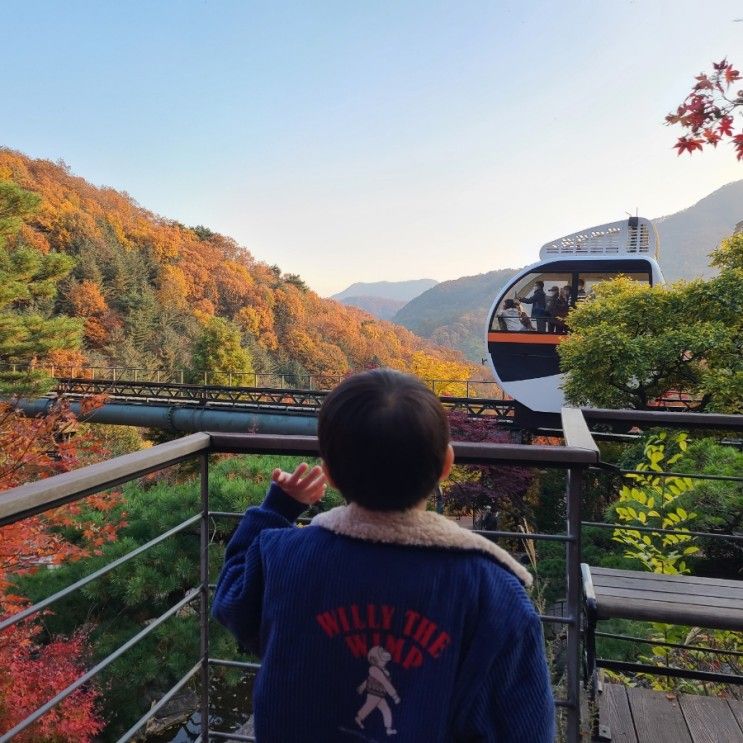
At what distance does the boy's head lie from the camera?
642 mm

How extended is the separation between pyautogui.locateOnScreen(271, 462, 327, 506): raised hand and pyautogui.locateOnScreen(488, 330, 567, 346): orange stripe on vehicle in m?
9.59

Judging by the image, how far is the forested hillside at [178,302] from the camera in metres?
23.5

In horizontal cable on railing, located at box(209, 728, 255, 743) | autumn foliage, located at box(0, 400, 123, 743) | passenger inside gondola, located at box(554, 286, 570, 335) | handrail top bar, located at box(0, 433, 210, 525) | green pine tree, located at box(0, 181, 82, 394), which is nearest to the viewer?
handrail top bar, located at box(0, 433, 210, 525)

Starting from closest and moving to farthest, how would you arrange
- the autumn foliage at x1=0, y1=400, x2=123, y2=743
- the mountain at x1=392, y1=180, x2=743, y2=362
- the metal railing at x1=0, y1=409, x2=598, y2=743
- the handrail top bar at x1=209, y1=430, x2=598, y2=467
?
the metal railing at x1=0, y1=409, x2=598, y2=743 → the handrail top bar at x1=209, y1=430, x2=598, y2=467 → the autumn foliage at x1=0, y1=400, x2=123, y2=743 → the mountain at x1=392, y1=180, x2=743, y2=362

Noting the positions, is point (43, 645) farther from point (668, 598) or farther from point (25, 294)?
point (25, 294)

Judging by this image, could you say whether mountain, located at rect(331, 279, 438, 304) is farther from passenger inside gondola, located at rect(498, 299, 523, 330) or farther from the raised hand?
the raised hand

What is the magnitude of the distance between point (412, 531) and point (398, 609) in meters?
0.08

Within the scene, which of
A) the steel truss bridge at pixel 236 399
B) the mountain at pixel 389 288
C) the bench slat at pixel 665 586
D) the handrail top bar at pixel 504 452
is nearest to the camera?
the handrail top bar at pixel 504 452

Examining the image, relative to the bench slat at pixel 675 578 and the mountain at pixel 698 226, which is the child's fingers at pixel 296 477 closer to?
the bench slat at pixel 675 578

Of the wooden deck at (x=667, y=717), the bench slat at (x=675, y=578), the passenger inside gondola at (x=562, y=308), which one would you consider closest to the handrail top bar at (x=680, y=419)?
the bench slat at (x=675, y=578)

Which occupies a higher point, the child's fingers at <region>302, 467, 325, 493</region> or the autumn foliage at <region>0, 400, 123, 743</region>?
the child's fingers at <region>302, 467, 325, 493</region>

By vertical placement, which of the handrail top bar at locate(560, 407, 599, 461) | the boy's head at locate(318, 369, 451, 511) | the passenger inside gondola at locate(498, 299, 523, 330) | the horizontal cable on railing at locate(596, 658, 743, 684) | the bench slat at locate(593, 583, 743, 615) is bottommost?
the horizontal cable on railing at locate(596, 658, 743, 684)

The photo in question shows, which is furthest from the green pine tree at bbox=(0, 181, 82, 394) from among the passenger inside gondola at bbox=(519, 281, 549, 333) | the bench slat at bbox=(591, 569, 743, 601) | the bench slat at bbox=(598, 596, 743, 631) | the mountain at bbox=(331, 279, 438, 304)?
the mountain at bbox=(331, 279, 438, 304)

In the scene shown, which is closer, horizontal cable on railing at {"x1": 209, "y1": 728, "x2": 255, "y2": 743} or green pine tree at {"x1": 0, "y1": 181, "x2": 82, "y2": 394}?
horizontal cable on railing at {"x1": 209, "y1": 728, "x2": 255, "y2": 743}
